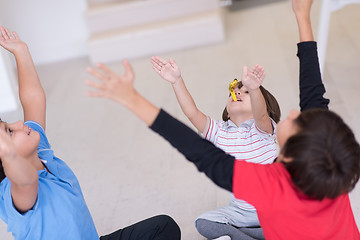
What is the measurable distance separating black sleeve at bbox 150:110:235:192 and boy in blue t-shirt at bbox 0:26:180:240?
30 cm

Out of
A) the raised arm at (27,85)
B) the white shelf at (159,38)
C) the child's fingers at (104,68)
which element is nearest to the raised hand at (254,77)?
the child's fingers at (104,68)

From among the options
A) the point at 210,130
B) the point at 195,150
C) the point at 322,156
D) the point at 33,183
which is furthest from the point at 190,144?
the point at 210,130

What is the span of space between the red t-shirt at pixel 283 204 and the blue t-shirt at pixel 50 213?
457mm

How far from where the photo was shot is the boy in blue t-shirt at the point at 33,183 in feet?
3.29

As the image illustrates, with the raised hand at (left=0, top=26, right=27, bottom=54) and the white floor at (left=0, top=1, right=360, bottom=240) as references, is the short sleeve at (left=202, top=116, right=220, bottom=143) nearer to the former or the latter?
the white floor at (left=0, top=1, right=360, bottom=240)

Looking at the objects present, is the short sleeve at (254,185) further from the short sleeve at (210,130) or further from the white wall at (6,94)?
the white wall at (6,94)

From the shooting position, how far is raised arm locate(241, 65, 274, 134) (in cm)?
122

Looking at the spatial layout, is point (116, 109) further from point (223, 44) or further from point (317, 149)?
point (317, 149)

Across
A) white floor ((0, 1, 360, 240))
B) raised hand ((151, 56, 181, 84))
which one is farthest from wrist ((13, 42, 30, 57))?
white floor ((0, 1, 360, 240))

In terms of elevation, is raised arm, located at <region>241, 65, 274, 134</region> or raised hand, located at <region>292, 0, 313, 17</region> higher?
raised hand, located at <region>292, 0, 313, 17</region>

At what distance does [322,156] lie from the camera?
0.89 m

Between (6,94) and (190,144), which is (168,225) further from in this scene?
(6,94)

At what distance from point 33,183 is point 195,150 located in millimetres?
373

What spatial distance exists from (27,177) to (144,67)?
7.89ft
